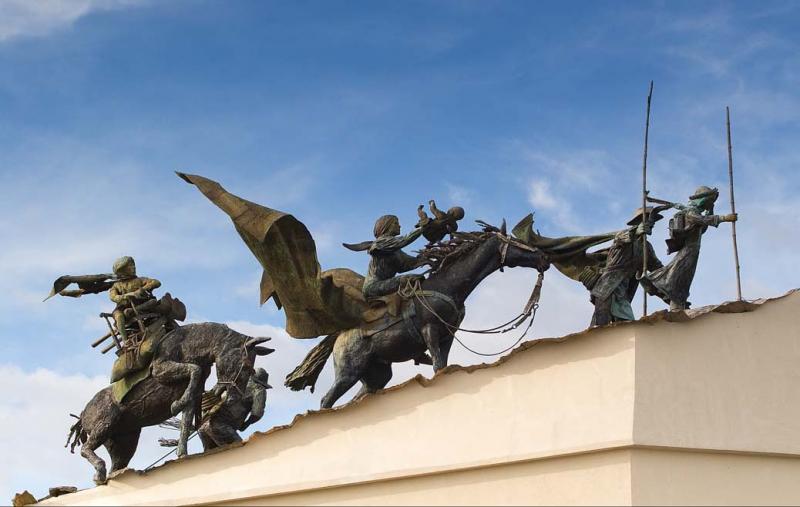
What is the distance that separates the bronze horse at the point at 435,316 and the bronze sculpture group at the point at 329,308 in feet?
0.04

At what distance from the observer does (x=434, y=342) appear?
1433 cm

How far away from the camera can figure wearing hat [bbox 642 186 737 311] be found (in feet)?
45.6

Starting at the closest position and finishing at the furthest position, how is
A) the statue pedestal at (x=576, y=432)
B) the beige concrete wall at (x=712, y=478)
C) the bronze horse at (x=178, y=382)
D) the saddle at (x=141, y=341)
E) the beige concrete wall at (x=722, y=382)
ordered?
the beige concrete wall at (x=712, y=478) → the statue pedestal at (x=576, y=432) → the beige concrete wall at (x=722, y=382) → the bronze horse at (x=178, y=382) → the saddle at (x=141, y=341)

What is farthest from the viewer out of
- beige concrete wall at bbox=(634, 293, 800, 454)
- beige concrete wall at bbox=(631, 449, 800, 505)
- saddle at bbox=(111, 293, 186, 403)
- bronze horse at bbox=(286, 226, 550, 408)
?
saddle at bbox=(111, 293, 186, 403)

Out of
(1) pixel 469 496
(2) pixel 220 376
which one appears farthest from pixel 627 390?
(2) pixel 220 376

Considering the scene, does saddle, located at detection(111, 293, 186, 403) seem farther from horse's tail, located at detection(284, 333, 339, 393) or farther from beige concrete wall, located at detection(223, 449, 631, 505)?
beige concrete wall, located at detection(223, 449, 631, 505)

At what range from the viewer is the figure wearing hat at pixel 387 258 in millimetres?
14586

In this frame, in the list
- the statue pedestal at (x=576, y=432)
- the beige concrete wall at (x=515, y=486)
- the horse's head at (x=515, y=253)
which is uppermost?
the horse's head at (x=515, y=253)

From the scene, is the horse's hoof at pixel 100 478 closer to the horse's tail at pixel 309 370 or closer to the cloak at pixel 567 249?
the horse's tail at pixel 309 370

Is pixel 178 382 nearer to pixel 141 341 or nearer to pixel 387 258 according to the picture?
pixel 141 341

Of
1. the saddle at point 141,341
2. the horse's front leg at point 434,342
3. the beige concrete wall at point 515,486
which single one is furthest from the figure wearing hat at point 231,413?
the beige concrete wall at point 515,486

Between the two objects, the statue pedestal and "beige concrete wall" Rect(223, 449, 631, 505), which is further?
the statue pedestal

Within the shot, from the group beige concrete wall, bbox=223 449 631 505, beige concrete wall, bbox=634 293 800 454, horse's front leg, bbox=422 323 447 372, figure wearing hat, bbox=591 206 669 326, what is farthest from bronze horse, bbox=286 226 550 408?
beige concrete wall, bbox=634 293 800 454

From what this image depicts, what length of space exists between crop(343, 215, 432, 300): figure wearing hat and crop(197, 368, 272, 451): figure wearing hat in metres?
1.50
